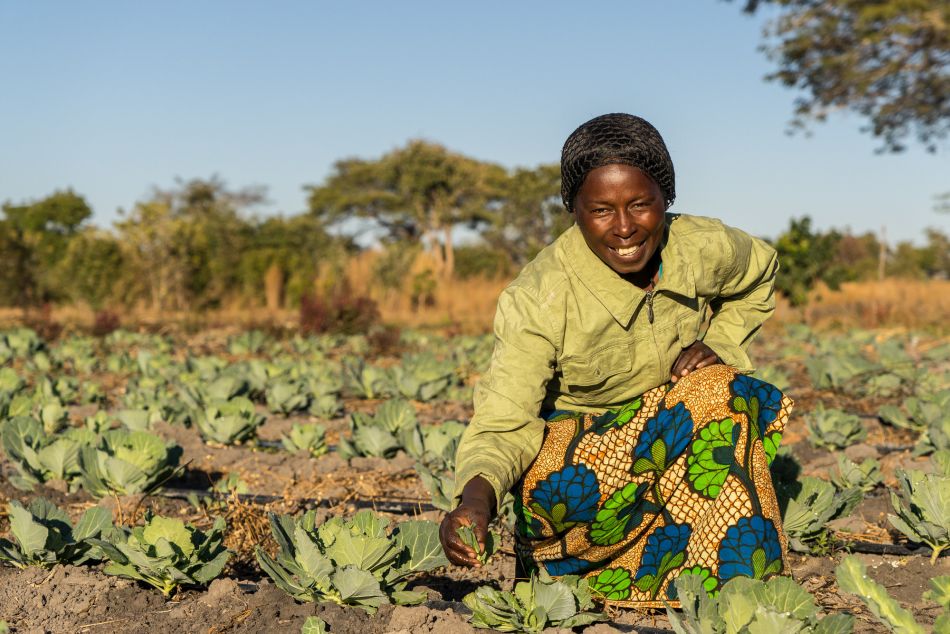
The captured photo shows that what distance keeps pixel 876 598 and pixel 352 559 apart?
104 centimetres

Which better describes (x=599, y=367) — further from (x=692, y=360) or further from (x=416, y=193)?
(x=416, y=193)

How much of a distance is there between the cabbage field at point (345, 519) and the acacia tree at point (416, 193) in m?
24.3

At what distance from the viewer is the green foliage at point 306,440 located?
165 inches

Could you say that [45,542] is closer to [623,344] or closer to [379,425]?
[623,344]

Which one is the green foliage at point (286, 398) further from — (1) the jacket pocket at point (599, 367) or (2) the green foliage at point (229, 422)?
(1) the jacket pocket at point (599, 367)

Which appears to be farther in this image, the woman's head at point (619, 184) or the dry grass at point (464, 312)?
the dry grass at point (464, 312)

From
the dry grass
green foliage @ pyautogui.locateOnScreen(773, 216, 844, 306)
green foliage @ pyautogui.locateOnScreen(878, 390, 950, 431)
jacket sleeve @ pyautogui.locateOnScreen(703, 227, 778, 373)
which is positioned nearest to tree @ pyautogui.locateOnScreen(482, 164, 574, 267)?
the dry grass

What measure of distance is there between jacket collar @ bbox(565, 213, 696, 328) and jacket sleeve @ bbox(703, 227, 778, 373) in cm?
20

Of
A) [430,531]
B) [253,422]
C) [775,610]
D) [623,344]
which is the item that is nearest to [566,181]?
[623,344]

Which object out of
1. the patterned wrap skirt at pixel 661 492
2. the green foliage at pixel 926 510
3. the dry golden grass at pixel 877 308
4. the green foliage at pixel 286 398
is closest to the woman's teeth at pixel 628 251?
the patterned wrap skirt at pixel 661 492

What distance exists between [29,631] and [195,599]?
36 centimetres

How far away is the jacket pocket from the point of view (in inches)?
90.0

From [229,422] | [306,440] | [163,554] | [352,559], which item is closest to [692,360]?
[352,559]

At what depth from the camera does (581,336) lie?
7.39ft
